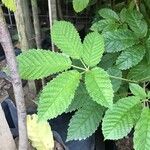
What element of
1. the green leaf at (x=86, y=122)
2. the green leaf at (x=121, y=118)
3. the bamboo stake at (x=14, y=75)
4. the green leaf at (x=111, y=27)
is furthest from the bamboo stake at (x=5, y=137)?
the green leaf at (x=111, y=27)

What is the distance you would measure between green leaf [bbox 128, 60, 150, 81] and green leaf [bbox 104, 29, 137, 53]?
70 mm

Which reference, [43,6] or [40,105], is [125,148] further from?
[43,6]

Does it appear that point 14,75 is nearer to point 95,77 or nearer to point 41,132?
point 95,77

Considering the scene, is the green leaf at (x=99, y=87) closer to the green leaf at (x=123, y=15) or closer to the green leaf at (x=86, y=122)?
the green leaf at (x=86, y=122)

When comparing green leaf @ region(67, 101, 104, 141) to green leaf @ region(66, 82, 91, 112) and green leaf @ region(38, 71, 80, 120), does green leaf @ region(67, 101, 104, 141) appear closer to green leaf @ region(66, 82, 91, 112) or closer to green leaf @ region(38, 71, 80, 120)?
green leaf @ region(66, 82, 91, 112)

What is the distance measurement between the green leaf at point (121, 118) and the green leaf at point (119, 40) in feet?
0.60

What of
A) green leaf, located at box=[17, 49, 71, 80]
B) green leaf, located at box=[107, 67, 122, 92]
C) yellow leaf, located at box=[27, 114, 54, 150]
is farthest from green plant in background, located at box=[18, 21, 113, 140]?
yellow leaf, located at box=[27, 114, 54, 150]

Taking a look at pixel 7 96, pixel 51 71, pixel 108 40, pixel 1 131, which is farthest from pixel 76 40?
pixel 7 96

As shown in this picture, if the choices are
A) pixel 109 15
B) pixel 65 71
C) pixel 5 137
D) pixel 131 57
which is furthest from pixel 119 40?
pixel 5 137

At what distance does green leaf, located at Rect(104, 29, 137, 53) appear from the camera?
860mm

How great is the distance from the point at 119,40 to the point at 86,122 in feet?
0.74

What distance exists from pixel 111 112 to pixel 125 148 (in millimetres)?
615

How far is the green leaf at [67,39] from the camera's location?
0.69 metres

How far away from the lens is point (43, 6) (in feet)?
5.87
